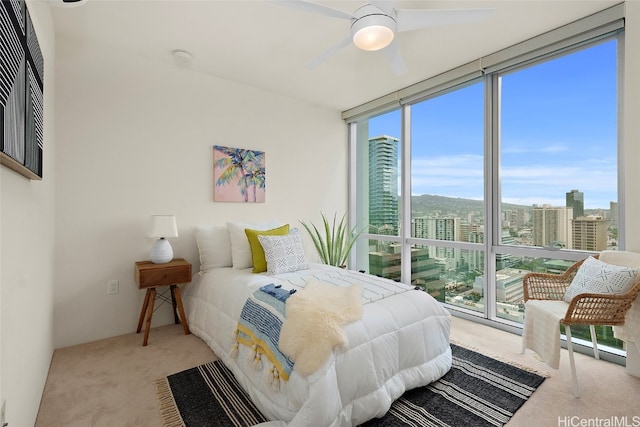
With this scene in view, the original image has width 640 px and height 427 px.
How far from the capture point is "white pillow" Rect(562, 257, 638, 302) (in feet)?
6.57

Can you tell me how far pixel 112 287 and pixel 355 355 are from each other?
2.43m

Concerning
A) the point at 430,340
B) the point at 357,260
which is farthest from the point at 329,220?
the point at 430,340

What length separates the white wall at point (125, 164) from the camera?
2.68 m

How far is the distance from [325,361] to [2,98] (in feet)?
5.17

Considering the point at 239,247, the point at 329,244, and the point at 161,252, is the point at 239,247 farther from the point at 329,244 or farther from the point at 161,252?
the point at 329,244

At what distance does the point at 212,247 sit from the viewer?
10.2 ft

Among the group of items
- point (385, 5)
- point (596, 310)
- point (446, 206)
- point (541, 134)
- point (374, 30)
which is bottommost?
point (596, 310)

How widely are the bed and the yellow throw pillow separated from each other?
10cm

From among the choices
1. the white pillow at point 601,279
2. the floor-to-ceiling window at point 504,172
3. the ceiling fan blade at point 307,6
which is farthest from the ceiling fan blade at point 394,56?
the white pillow at point 601,279

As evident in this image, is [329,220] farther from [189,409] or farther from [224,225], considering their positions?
[189,409]

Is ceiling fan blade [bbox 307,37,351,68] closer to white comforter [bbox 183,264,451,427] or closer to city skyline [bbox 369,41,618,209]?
white comforter [bbox 183,264,451,427]

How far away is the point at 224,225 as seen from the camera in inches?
135

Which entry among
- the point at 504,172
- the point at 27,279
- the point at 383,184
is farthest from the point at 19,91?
the point at 383,184

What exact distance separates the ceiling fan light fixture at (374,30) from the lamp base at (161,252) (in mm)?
2342
